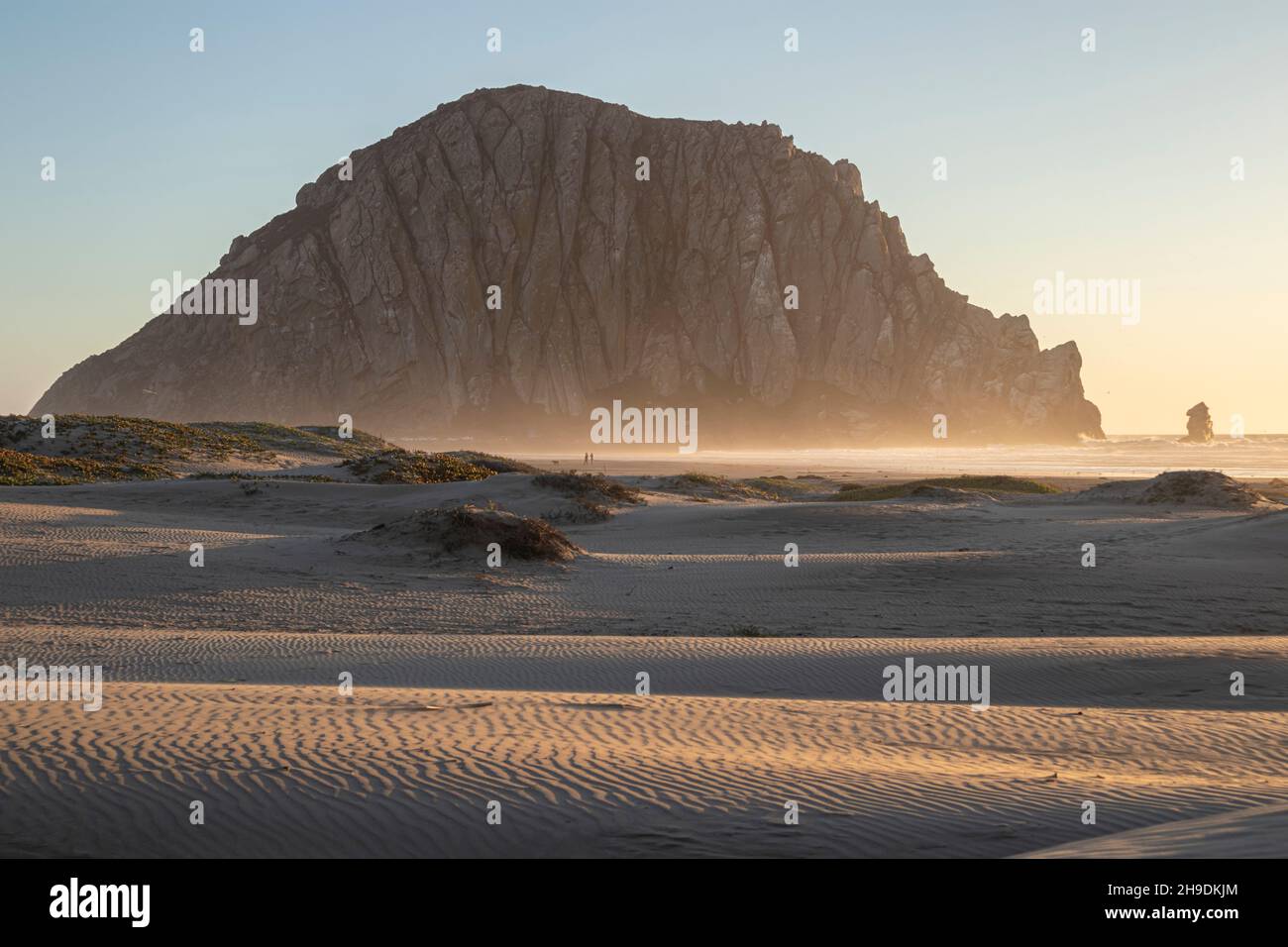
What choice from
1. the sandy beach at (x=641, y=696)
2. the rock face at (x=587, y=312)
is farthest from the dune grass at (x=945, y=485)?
the rock face at (x=587, y=312)

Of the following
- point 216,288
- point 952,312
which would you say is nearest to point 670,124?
point 952,312

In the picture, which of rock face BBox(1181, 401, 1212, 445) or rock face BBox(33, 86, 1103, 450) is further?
rock face BBox(33, 86, 1103, 450)

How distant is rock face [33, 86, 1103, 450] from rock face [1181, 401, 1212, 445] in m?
23.4

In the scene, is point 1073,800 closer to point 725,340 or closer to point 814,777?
point 814,777

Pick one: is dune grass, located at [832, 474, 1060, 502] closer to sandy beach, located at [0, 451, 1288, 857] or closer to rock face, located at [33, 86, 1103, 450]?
sandy beach, located at [0, 451, 1288, 857]

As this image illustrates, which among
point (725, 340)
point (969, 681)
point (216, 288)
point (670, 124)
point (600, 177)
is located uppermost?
point (670, 124)

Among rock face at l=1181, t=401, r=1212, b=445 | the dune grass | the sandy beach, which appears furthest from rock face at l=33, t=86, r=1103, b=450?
the sandy beach

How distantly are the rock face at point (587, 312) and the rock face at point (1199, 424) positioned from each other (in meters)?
23.4

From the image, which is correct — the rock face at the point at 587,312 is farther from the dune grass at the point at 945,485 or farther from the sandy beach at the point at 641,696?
the sandy beach at the point at 641,696

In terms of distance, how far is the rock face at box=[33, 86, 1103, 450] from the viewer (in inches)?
5930
